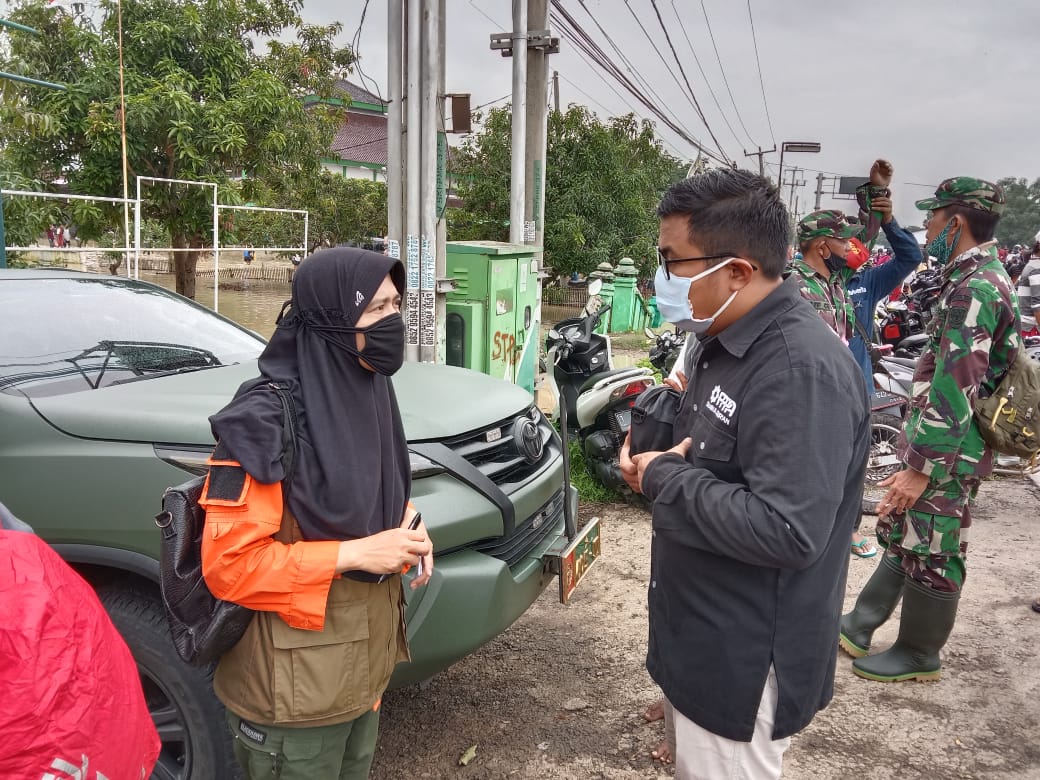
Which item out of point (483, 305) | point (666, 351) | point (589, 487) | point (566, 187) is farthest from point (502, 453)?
point (566, 187)

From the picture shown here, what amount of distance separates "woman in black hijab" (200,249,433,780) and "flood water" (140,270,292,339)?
11.2 metres

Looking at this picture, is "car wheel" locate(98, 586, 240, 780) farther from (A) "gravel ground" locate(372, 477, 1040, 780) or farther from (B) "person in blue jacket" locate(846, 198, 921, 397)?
(B) "person in blue jacket" locate(846, 198, 921, 397)

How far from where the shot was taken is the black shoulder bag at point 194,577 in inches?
65.3

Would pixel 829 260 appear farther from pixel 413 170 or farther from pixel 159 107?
pixel 159 107

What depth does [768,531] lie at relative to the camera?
1467 millimetres

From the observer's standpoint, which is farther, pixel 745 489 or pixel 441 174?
pixel 441 174

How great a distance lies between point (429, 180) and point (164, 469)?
12.5 ft

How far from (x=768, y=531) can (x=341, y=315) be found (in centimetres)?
103

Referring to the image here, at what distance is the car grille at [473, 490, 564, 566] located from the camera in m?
2.66

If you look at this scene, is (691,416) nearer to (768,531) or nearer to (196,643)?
(768,531)

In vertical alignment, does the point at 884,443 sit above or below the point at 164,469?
below

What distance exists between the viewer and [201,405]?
244 cm

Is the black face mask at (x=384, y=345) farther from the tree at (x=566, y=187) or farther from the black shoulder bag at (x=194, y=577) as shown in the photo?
the tree at (x=566, y=187)

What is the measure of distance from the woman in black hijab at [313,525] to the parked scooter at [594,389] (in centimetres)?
342
